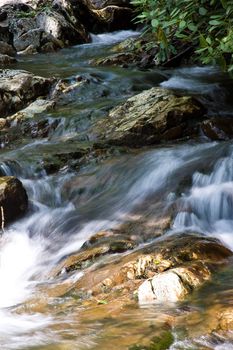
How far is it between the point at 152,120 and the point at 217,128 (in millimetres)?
1091

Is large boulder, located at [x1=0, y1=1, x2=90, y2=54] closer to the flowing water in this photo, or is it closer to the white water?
the flowing water

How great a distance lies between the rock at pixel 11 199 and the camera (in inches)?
229

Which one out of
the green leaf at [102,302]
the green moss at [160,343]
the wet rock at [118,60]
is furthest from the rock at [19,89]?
the green moss at [160,343]

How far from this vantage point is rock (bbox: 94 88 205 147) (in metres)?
7.80

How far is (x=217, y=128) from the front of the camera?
7781 mm

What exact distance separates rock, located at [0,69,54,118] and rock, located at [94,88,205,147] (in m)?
2.45

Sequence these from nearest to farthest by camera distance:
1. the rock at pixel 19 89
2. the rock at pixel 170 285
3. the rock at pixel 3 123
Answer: the rock at pixel 170 285 < the rock at pixel 3 123 < the rock at pixel 19 89

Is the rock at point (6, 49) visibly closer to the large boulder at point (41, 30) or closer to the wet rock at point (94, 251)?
the large boulder at point (41, 30)

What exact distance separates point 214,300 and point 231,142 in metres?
4.08

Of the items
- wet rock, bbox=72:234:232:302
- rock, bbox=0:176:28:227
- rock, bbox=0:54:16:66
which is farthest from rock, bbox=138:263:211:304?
rock, bbox=0:54:16:66

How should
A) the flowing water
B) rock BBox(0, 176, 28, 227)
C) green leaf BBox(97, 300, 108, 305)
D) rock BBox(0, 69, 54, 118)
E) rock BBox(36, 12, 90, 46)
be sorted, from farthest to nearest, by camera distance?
1. rock BBox(36, 12, 90, 46)
2. rock BBox(0, 69, 54, 118)
3. rock BBox(0, 176, 28, 227)
4. green leaf BBox(97, 300, 108, 305)
5. the flowing water

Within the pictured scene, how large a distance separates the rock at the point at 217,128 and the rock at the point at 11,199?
131 inches

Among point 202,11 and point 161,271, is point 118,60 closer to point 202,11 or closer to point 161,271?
point 202,11

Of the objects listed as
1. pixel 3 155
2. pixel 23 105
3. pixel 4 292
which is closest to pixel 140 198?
pixel 4 292
